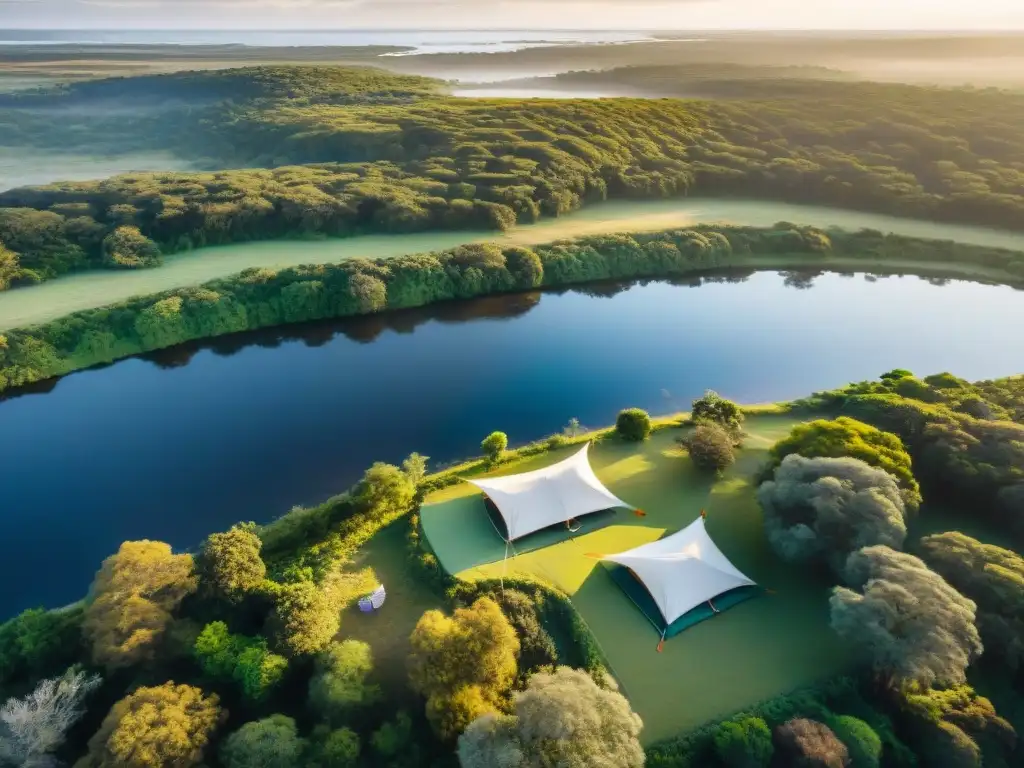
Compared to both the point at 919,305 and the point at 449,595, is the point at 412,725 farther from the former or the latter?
the point at 919,305

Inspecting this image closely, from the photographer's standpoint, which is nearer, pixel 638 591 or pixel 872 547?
pixel 872 547

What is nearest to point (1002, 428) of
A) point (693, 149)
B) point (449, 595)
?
point (449, 595)

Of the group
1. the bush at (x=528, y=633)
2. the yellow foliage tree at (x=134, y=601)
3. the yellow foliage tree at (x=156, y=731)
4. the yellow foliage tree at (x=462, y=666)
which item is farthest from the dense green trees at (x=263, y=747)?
the bush at (x=528, y=633)

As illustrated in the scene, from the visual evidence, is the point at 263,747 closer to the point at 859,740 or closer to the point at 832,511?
the point at 859,740

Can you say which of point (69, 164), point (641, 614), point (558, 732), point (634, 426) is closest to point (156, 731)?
point (558, 732)

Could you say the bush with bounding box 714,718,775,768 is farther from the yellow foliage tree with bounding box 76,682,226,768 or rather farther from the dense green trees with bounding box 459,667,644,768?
the yellow foliage tree with bounding box 76,682,226,768

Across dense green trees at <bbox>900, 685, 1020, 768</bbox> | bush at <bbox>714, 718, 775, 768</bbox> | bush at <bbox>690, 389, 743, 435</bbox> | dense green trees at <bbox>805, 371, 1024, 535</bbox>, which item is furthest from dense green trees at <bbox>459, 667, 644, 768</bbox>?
dense green trees at <bbox>805, 371, 1024, 535</bbox>
